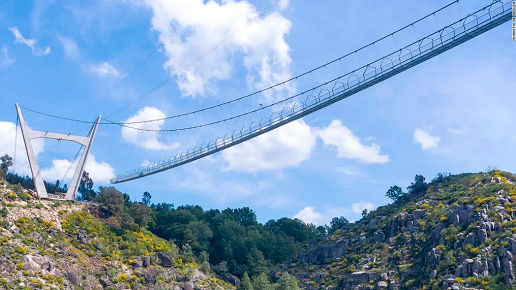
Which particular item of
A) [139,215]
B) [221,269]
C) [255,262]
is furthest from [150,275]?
[255,262]

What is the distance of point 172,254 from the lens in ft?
225

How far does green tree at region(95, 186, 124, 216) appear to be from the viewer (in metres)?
71.8

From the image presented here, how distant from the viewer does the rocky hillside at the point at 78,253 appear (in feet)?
173

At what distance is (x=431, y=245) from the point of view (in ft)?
196

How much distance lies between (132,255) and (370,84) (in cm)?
3281

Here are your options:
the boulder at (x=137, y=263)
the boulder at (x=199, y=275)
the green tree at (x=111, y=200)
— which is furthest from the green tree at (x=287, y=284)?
the green tree at (x=111, y=200)

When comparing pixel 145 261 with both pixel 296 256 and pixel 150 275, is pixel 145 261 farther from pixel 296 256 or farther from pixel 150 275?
pixel 296 256

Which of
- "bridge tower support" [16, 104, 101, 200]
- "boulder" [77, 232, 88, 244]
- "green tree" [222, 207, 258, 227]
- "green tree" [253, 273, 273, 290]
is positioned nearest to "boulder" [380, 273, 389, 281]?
"green tree" [253, 273, 273, 290]

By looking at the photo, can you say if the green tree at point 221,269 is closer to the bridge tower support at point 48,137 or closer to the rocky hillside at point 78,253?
the rocky hillside at point 78,253

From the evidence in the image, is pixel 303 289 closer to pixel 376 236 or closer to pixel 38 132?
pixel 376 236

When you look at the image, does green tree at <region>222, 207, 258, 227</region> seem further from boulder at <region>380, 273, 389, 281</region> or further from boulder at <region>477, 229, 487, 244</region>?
Result: boulder at <region>477, 229, 487, 244</region>

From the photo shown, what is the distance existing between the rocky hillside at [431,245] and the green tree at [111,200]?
2123 centimetres

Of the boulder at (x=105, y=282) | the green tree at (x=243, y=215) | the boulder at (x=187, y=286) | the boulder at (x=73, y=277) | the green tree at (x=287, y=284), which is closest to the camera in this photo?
the boulder at (x=73, y=277)

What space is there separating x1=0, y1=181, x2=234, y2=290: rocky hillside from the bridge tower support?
160cm
